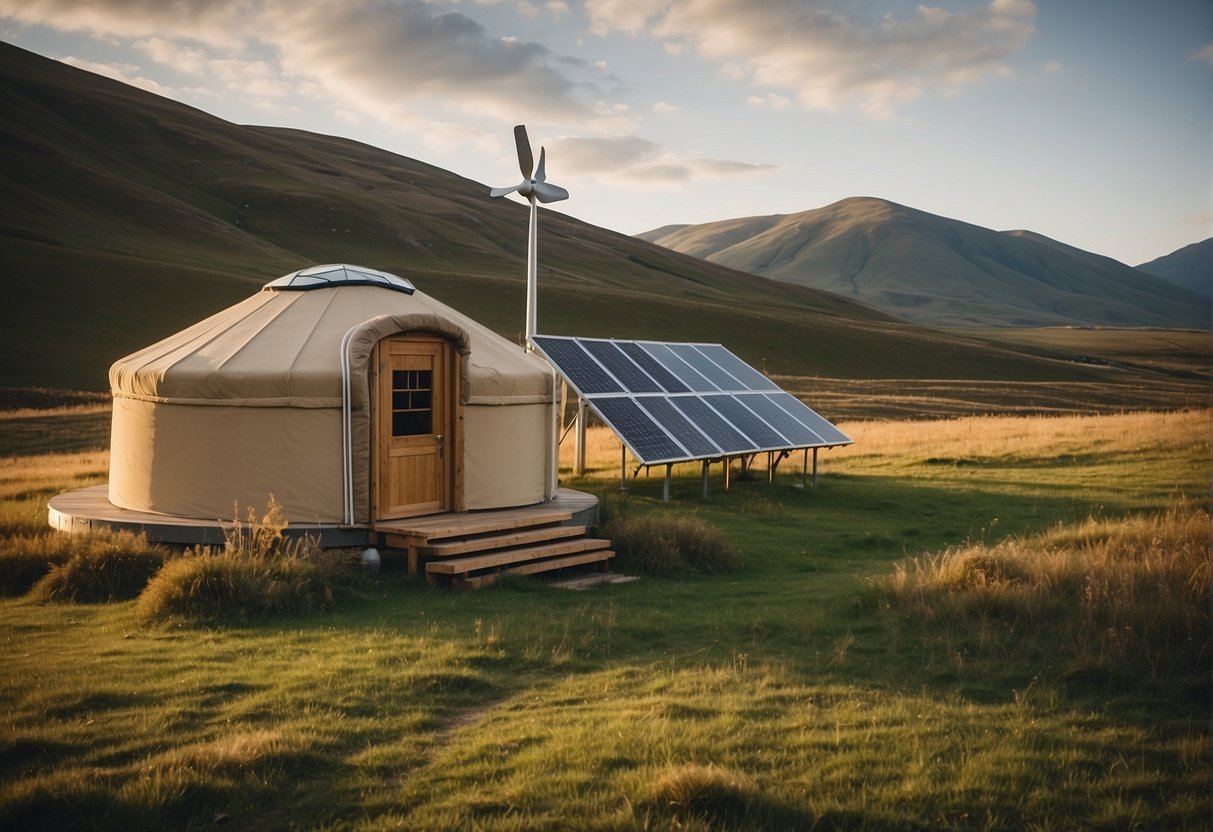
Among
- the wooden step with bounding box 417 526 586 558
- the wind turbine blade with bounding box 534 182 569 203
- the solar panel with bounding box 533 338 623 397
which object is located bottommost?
the wooden step with bounding box 417 526 586 558

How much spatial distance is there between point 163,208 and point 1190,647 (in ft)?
267

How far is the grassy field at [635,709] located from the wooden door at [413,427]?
1.30 meters

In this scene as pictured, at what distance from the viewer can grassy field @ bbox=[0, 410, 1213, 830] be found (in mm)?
4570

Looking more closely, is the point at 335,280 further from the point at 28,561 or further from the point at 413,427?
the point at 28,561

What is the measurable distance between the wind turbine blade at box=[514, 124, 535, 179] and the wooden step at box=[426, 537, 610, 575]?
7.07 meters

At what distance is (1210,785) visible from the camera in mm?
4824

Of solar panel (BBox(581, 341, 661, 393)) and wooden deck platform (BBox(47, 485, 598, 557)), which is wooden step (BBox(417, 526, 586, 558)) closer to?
wooden deck platform (BBox(47, 485, 598, 557))

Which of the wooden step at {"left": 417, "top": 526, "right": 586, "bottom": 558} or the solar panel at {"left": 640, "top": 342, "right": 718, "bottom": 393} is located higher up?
the solar panel at {"left": 640, "top": 342, "right": 718, "bottom": 393}

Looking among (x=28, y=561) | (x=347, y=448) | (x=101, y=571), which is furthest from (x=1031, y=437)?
(x=28, y=561)

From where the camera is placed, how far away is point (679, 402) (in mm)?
16266

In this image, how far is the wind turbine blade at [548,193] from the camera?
1619cm

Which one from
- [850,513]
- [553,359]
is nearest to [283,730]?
[553,359]

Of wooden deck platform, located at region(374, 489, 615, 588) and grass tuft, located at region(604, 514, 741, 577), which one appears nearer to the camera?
wooden deck platform, located at region(374, 489, 615, 588)

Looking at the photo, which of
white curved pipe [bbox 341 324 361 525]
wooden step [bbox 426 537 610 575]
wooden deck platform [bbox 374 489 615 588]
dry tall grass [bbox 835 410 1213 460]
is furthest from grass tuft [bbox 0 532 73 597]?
dry tall grass [bbox 835 410 1213 460]
